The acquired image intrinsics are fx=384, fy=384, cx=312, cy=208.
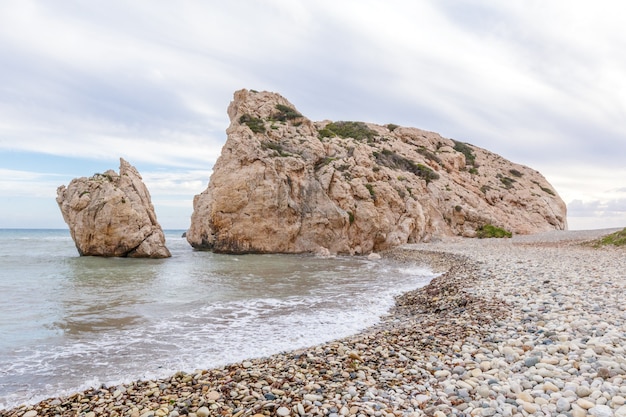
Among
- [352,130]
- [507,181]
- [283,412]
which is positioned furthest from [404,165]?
[283,412]

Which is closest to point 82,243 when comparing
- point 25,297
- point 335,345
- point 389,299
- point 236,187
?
point 236,187

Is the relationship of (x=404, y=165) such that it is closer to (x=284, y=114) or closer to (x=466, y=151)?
(x=284, y=114)

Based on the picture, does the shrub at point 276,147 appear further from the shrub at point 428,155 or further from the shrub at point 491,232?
the shrub at point 428,155

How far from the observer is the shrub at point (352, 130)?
193 feet

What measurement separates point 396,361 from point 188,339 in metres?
5.54

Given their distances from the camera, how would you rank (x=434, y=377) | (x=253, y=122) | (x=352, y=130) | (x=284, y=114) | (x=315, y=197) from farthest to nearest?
(x=352, y=130), (x=284, y=114), (x=253, y=122), (x=315, y=197), (x=434, y=377)

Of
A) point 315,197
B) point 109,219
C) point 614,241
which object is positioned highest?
point 315,197

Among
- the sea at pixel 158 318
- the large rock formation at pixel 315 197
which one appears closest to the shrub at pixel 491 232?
the large rock formation at pixel 315 197

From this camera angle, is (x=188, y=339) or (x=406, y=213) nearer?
(x=188, y=339)

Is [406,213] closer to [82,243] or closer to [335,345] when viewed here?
[82,243]

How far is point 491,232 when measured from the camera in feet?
151

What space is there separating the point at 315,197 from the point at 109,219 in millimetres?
18001

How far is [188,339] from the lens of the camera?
977 cm

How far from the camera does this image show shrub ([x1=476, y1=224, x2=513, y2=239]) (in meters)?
45.9
